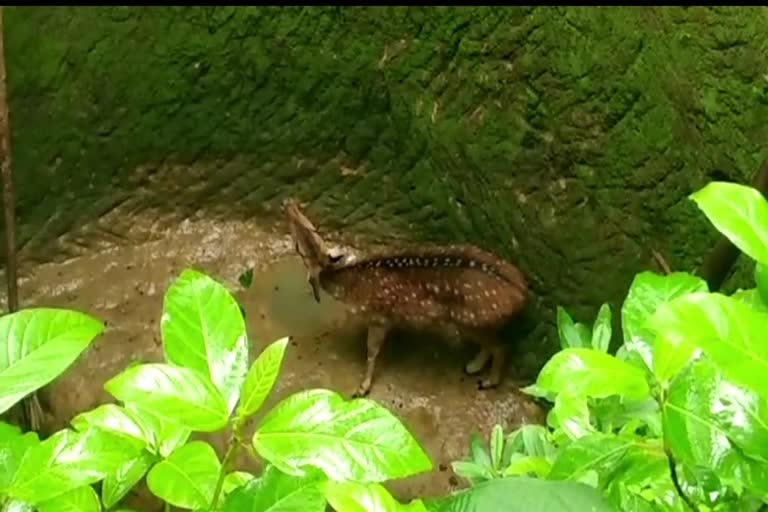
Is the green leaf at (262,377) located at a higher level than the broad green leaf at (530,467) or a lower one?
higher

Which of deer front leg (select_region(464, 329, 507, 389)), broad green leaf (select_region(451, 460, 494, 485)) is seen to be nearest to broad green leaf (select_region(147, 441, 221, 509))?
broad green leaf (select_region(451, 460, 494, 485))

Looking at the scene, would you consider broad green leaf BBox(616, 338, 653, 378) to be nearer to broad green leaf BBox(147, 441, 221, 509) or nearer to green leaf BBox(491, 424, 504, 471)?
broad green leaf BBox(147, 441, 221, 509)

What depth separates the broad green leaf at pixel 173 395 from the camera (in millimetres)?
495

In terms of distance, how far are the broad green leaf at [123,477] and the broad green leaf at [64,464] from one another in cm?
3

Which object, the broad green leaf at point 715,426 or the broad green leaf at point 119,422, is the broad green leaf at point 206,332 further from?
the broad green leaf at point 715,426

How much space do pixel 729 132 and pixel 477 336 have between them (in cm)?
69

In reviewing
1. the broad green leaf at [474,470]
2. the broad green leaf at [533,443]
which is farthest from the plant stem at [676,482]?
the broad green leaf at [474,470]

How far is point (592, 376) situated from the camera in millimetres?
494

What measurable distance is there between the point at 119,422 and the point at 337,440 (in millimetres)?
138

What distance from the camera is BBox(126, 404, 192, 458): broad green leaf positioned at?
1.88 ft

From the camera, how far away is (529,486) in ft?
1.50

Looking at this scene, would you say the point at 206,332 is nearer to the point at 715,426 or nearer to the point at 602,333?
the point at 715,426

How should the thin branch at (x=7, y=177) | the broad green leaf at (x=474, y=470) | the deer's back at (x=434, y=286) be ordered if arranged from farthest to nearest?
the deer's back at (x=434, y=286) → the thin branch at (x=7, y=177) → the broad green leaf at (x=474, y=470)

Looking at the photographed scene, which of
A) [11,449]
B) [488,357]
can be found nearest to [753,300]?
[11,449]
